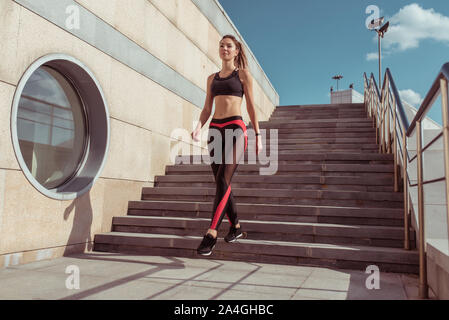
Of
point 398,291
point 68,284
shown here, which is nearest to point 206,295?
point 68,284

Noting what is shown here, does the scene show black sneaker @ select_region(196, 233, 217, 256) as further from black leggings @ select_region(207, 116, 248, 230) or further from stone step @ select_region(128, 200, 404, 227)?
stone step @ select_region(128, 200, 404, 227)

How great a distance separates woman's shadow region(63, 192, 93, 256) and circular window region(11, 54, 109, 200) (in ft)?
0.42

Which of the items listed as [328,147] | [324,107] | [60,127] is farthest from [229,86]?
[324,107]

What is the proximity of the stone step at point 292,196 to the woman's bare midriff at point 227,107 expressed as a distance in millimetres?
1707

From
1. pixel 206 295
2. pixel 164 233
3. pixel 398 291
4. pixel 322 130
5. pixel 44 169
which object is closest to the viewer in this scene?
pixel 206 295

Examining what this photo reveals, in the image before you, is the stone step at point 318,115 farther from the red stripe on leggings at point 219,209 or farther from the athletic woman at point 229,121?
the red stripe on leggings at point 219,209

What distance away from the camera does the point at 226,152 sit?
3959 millimetres

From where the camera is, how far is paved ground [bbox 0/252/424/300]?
281 centimetres

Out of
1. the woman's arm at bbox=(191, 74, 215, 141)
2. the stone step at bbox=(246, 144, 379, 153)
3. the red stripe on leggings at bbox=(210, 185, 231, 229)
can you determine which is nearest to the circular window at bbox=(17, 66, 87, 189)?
the woman's arm at bbox=(191, 74, 215, 141)

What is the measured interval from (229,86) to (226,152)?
2.24ft

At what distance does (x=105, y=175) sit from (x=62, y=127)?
2.74ft
